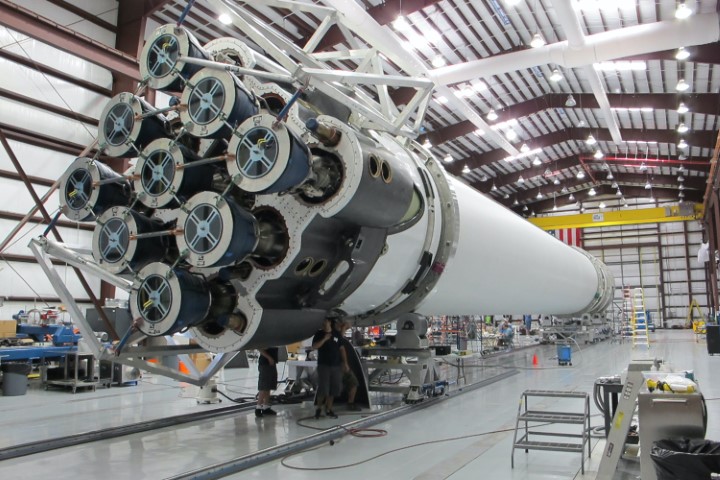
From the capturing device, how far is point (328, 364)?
636 cm

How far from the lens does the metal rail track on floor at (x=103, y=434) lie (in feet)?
16.6

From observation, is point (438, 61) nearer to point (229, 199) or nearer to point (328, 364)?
point (328, 364)

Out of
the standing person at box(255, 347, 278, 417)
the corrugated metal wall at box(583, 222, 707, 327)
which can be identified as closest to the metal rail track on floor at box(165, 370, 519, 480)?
the standing person at box(255, 347, 278, 417)

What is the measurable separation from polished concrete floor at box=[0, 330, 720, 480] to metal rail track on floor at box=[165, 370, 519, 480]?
0.08 metres

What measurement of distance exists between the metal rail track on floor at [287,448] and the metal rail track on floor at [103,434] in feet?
5.64

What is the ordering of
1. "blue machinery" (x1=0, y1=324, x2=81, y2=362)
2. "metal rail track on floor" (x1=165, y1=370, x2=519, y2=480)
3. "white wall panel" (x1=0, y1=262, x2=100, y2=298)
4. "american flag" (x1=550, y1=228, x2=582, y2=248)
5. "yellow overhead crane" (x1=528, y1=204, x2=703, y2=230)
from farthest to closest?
"american flag" (x1=550, y1=228, x2=582, y2=248)
"yellow overhead crane" (x1=528, y1=204, x2=703, y2=230)
"white wall panel" (x1=0, y1=262, x2=100, y2=298)
"blue machinery" (x1=0, y1=324, x2=81, y2=362)
"metal rail track on floor" (x1=165, y1=370, x2=519, y2=480)

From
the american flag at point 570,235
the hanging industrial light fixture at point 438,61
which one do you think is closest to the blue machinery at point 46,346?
the hanging industrial light fixture at point 438,61

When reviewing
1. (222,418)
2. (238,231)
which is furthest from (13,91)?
(238,231)

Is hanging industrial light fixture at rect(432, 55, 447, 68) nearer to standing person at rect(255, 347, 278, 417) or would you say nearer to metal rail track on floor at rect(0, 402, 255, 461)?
standing person at rect(255, 347, 278, 417)

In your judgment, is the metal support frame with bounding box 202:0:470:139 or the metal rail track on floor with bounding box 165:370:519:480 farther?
the metal support frame with bounding box 202:0:470:139

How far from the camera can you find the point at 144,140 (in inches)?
174

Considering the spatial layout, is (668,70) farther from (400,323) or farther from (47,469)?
(47,469)

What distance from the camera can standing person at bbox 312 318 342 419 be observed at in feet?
20.4

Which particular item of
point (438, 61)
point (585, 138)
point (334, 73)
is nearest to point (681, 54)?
point (438, 61)
